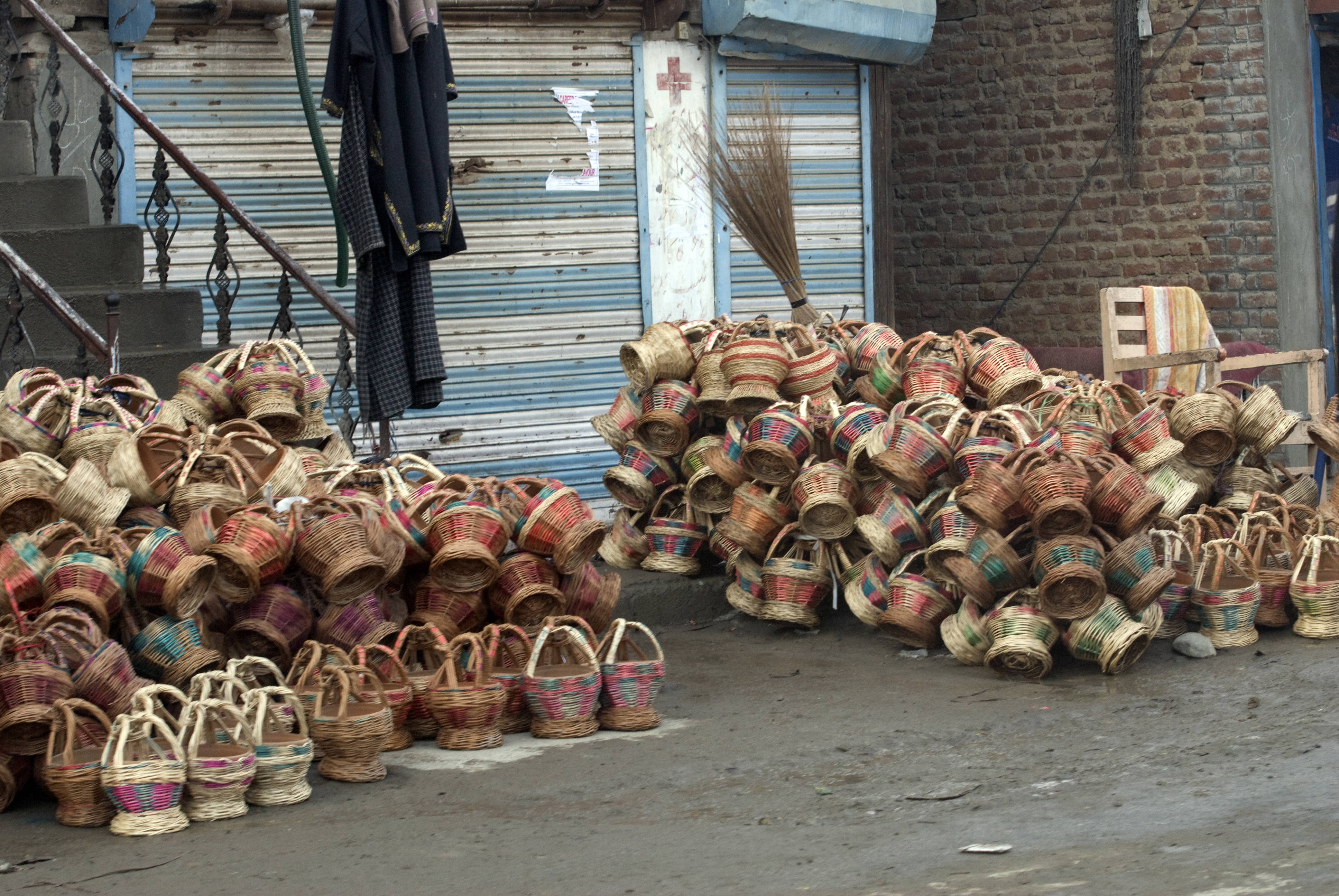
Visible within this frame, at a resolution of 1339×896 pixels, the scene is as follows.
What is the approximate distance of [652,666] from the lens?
5117 mm

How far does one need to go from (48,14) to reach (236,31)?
0.93 meters

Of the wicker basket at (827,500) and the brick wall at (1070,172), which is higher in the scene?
the brick wall at (1070,172)

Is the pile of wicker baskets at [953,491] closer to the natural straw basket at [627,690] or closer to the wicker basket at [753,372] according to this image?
the wicker basket at [753,372]

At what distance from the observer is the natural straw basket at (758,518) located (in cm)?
657

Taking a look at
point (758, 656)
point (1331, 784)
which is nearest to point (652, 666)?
point (758, 656)

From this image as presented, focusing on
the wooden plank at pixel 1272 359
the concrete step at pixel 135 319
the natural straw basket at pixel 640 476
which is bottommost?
the natural straw basket at pixel 640 476

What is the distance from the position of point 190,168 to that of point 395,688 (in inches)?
130

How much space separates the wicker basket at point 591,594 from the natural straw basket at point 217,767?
151 cm

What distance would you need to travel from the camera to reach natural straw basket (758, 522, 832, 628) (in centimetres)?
648

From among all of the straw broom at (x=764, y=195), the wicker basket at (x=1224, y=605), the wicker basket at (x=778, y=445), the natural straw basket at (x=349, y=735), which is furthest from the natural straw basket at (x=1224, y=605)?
the natural straw basket at (x=349, y=735)

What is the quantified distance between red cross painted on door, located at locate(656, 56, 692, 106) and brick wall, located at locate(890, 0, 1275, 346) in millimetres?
3246

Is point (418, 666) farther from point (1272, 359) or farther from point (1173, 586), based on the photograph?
point (1272, 359)

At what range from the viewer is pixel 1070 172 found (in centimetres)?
1112

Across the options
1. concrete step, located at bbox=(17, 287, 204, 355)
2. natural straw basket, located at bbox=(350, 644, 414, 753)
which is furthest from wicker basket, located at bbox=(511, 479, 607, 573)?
concrete step, located at bbox=(17, 287, 204, 355)
